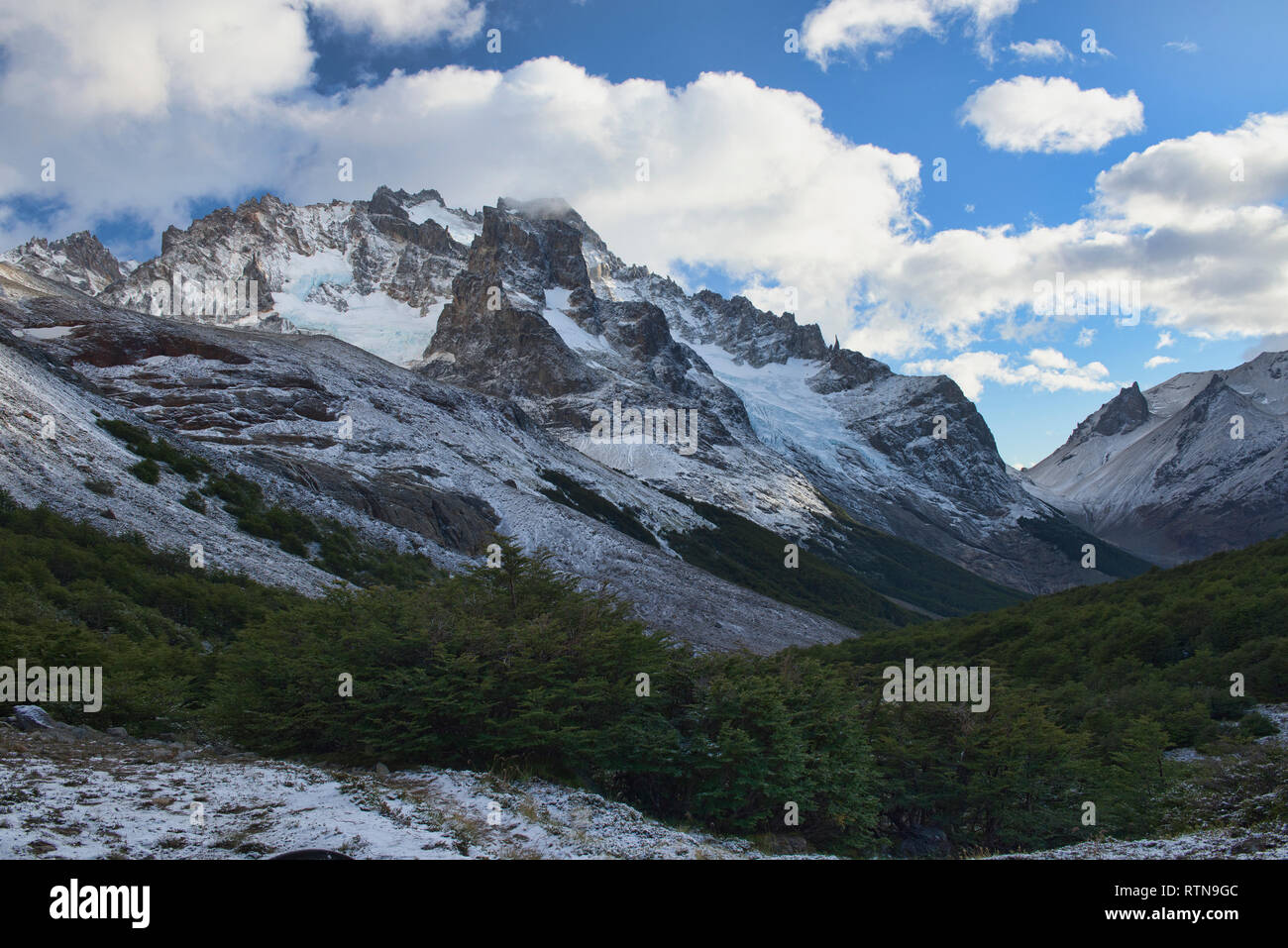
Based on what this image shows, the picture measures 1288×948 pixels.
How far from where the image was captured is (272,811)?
13.4 m

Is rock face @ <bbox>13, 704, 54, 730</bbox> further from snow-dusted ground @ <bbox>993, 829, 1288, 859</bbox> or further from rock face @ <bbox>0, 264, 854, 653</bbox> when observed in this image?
rock face @ <bbox>0, 264, 854, 653</bbox>

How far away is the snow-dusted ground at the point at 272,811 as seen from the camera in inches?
455

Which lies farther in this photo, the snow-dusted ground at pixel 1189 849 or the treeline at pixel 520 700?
the treeline at pixel 520 700

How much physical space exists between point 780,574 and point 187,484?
320ft

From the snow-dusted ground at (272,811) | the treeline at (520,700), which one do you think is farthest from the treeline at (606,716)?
the snow-dusted ground at (272,811)

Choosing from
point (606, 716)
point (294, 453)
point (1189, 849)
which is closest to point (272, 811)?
point (606, 716)

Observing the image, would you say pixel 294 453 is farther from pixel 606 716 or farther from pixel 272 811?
pixel 272 811

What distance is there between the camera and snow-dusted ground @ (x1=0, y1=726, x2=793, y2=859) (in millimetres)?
11550

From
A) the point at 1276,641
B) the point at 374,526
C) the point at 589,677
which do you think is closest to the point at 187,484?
the point at 374,526

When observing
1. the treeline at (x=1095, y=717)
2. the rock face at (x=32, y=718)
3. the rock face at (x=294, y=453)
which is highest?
the rock face at (x=294, y=453)

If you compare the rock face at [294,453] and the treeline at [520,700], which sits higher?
the rock face at [294,453]

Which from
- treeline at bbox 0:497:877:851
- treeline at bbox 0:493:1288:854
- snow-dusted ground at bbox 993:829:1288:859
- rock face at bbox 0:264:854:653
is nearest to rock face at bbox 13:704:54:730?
treeline at bbox 0:493:1288:854

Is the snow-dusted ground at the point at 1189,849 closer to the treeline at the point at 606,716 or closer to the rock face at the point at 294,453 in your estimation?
the treeline at the point at 606,716
